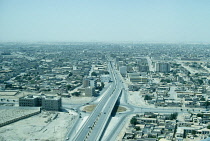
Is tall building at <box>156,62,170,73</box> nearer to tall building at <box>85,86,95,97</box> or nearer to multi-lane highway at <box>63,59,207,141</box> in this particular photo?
multi-lane highway at <box>63,59,207,141</box>

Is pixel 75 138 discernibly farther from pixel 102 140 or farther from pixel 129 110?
pixel 129 110

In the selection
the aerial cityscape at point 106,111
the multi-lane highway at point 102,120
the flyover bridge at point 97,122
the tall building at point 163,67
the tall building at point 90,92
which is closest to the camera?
the flyover bridge at point 97,122

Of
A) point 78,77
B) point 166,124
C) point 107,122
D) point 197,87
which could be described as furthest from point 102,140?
point 78,77

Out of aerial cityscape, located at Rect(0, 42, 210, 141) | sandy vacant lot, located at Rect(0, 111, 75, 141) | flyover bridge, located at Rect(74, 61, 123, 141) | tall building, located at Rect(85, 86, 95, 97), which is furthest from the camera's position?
tall building, located at Rect(85, 86, 95, 97)

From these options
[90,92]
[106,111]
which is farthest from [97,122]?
[90,92]

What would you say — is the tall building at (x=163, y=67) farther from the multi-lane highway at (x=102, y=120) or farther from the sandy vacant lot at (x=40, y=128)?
the sandy vacant lot at (x=40, y=128)

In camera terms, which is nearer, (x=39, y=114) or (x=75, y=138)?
(x=75, y=138)

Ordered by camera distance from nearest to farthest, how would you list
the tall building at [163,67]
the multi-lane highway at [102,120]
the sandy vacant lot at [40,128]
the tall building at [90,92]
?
the multi-lane highway at [102,120] → the sandy vacant lot at [40,128] → the tall building at [90,92] → the tall building at [163,67]

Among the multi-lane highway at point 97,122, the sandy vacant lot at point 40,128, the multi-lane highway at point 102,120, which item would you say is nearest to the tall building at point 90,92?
the multi-lane highway at point 102,120

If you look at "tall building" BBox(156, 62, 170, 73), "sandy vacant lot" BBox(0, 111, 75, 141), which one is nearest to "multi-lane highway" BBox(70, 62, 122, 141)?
"sandy vacant lot" BBox(0, 111, 75, 141)
